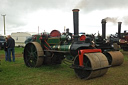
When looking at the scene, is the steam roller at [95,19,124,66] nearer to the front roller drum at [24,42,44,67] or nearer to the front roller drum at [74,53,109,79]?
the front roller drum at [74,53,109,79]

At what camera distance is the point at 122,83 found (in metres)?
4.12

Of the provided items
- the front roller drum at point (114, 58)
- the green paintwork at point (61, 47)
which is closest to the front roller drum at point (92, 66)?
the green paintwork at point (61, 47)

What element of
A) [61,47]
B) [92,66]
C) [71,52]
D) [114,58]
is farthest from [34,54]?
[114,58]

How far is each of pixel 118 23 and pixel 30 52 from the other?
9.16 meters

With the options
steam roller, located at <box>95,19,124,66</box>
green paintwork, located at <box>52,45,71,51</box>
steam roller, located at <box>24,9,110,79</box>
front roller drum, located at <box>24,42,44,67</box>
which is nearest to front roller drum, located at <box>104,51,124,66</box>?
steam roller, located at <box>95,19,124,66</box>

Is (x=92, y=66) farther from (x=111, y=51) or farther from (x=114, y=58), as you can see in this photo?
(x=111, y=51)

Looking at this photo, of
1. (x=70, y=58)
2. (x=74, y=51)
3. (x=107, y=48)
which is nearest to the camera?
(x=74, y=51)

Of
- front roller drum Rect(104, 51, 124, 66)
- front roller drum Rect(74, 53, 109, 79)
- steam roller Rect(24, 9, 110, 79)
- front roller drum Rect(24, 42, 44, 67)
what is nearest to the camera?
front roller drum Rect(74, 53, 109, 79)

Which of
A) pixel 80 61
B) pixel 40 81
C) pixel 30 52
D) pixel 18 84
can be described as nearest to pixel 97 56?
pixel 80 61

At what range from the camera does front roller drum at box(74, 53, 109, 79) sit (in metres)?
4.22

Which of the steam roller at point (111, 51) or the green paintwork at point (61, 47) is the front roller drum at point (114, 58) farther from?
the green paintwork at point (61, 47)

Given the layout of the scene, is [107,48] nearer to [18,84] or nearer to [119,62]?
[119,62]

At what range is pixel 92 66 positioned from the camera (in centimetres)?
417

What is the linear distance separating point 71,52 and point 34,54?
6.40 ft
